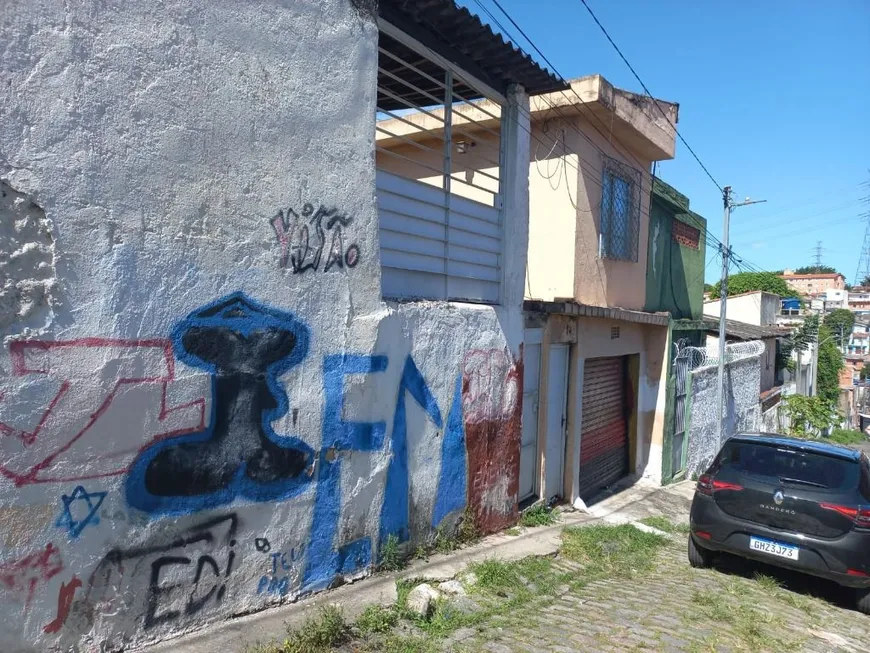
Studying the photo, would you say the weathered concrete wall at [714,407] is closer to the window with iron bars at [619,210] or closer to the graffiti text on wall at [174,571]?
the window with iron bars at [619,210]

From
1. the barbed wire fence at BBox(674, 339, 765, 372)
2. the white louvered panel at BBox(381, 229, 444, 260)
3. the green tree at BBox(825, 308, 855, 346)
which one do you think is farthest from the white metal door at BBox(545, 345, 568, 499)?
the green tree at BBox(825, 308, 855, 346)

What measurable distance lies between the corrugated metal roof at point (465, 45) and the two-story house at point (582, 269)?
636 mm

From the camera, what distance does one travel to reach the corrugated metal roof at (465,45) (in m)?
5.46

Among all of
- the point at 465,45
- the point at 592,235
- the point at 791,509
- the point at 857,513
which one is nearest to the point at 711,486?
the point at 791,509

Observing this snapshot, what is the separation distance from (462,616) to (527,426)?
3.49m

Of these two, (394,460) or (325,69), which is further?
(394,460)

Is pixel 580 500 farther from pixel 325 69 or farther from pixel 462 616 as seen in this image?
pixel 325 69

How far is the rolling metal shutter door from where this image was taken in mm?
9852

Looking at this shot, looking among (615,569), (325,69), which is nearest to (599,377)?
(615,569)

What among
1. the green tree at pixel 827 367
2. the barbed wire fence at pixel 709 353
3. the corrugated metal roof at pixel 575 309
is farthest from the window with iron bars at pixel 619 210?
the green tree at pixel 827 367

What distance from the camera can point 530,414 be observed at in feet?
26.0

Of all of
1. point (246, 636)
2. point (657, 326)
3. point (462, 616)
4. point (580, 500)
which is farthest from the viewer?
point (657, 326)

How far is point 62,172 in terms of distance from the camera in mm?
3307

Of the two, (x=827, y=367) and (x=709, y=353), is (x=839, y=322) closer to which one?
(x=827, y=367)
